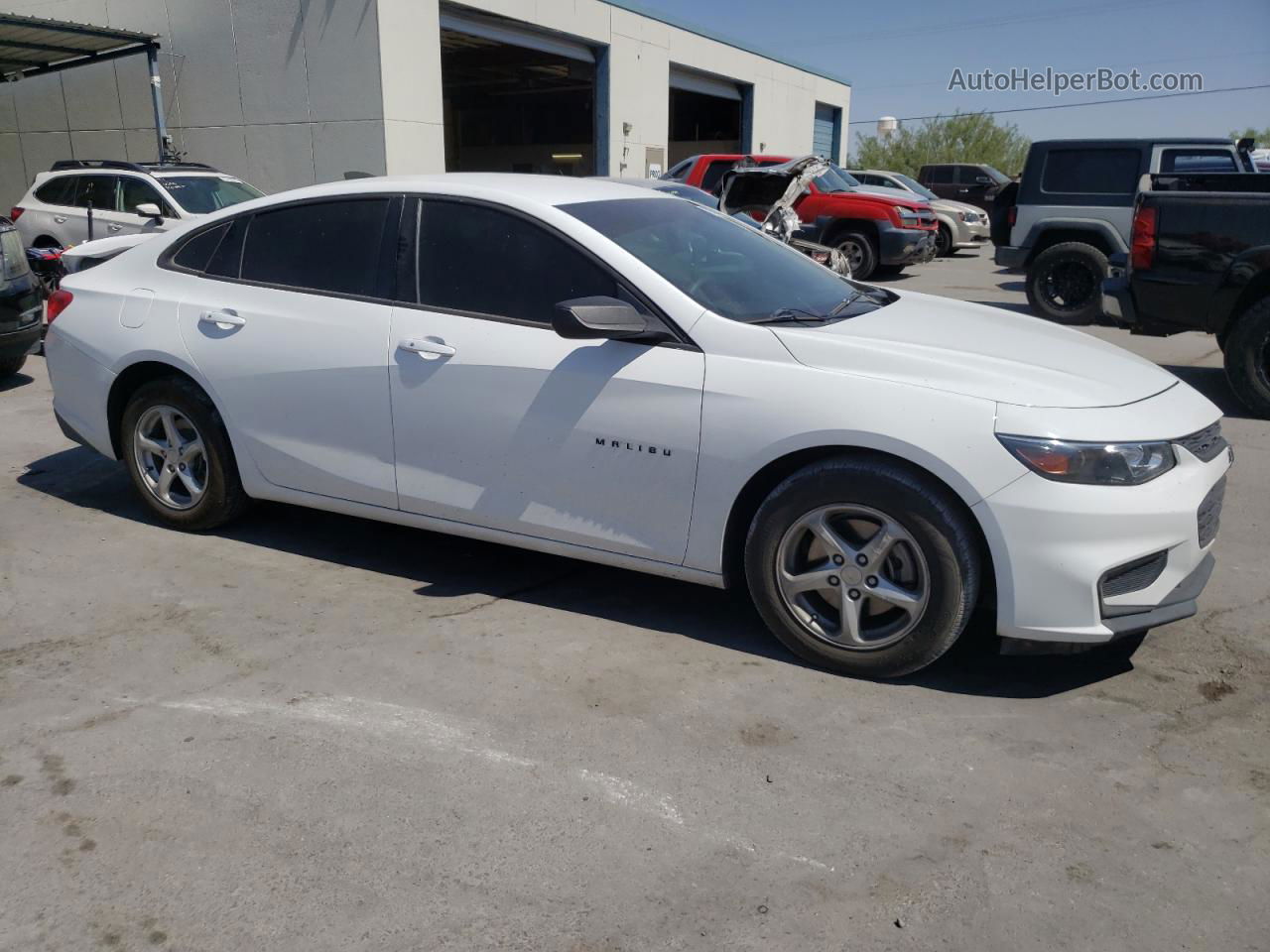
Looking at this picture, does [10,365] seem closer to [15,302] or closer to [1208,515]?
[15,302]

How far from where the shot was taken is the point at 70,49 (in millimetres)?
19562

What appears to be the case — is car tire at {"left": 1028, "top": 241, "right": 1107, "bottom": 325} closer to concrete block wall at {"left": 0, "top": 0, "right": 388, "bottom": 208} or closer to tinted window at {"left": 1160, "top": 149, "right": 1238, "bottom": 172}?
tinted window at {"left": 1160, "top": 149, "right": 1238, "bottom": 172}

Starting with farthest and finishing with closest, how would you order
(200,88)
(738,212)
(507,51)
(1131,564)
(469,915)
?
1. (507,51)
2. (200,88)
3. (738,212)
4. (1131,564)
5. (469,915)

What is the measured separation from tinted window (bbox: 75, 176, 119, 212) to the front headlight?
1282 cm

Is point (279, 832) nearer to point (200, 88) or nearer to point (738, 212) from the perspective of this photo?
point (738, 212)

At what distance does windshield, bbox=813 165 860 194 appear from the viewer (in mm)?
16812

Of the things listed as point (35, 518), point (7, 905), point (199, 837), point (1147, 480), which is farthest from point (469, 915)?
point (35, 518)

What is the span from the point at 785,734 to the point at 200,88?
20.2 metres

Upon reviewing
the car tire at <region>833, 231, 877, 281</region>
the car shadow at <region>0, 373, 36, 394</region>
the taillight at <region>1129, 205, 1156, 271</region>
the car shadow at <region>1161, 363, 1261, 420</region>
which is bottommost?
the car shadow at <region>0, 373, 36, 394</region>

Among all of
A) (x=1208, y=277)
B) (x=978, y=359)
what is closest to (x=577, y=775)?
(x=978, y=359)

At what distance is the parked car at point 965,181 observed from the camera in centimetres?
2855

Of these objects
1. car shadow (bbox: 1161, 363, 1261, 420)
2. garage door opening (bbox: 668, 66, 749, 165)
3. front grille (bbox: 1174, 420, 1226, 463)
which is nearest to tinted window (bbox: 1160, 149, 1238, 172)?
car shadow (bbox: 1161, 363, 1261, 420)

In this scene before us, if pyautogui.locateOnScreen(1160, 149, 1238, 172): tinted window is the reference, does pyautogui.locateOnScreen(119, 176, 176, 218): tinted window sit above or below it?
below

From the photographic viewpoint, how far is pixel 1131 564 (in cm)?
335
